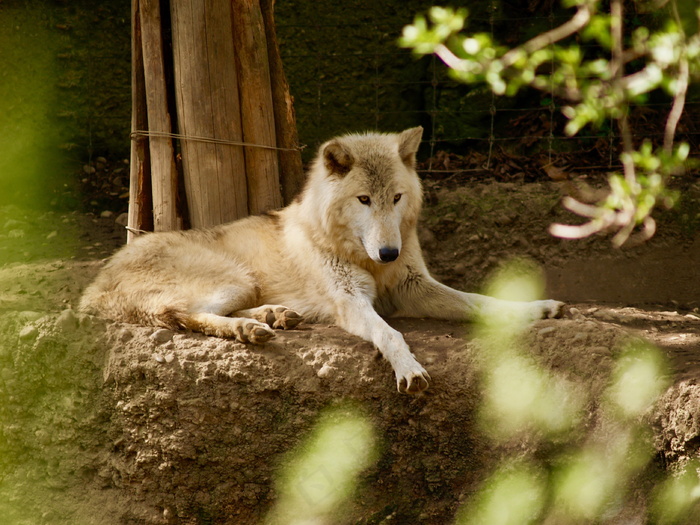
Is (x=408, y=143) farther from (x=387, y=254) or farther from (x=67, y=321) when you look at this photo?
(x=67, y=321)

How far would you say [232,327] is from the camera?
159 inches

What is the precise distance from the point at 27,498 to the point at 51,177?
3.84m

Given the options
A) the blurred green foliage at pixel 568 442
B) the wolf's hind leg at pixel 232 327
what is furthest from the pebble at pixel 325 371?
the blurred green foliage at pixel 568 442

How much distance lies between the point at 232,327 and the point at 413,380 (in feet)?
3.56

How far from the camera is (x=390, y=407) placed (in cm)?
392

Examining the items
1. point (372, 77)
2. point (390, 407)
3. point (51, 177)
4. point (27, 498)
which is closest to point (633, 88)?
point (390, 407)

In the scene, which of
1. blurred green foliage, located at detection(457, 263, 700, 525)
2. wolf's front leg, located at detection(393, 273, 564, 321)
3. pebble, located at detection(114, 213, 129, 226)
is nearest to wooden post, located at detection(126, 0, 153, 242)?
pebble, located at detection(114, 213, 129, 226)

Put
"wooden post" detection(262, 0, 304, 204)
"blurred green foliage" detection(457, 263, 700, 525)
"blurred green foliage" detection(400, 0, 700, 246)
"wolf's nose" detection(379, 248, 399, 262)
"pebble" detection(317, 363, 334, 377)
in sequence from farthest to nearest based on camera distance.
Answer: "wooden post" detection(262, 0, 304, 204), "wolf's nose" detection(379, 248, 399, 262), "pebble" detection(317, 363, 334, 377), "blurred green foliage" detection(457, 263, 700, 525), "blurred green foliage" detection(400, 0, 700, 246)

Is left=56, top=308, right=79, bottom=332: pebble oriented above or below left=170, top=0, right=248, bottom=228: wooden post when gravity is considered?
below

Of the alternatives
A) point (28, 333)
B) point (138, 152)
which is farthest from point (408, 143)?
point (28, 333)

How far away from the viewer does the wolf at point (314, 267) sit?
14.1 ft

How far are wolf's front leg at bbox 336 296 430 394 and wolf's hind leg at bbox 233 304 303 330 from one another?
286 millimetres

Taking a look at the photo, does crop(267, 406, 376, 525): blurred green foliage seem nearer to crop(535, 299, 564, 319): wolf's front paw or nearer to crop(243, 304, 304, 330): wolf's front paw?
crop(243, 304, 304, 330): wolf's front paw

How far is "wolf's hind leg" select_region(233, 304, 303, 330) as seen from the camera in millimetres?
4285
